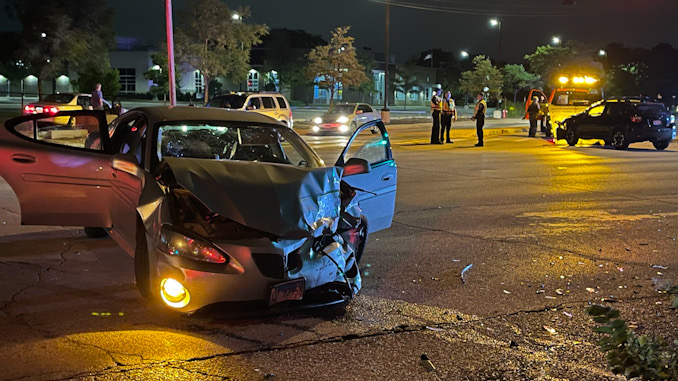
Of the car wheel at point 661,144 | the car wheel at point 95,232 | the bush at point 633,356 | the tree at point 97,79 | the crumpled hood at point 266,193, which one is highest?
the tree at point 97,79

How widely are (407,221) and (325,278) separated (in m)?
4.53

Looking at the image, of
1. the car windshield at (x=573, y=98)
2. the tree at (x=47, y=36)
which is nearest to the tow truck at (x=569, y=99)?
the car windshield at (x=573, y=98)

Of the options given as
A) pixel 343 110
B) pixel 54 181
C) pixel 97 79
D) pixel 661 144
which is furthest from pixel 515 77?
pixel 54 181

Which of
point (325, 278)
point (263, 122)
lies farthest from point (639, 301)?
point (263, 122)

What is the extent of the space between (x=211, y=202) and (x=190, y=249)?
409mm

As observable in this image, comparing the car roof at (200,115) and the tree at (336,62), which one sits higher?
the tree at (336,62)

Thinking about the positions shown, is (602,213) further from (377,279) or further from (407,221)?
(377,279)

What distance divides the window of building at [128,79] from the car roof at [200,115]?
75971mm

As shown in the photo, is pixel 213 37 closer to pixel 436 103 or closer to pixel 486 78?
pixel 436 103

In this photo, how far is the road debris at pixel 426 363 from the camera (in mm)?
4789

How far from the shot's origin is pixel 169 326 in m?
5.48

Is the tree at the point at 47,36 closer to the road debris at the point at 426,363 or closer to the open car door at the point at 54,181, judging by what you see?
the open car door at the point at 54,181

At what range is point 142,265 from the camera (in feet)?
19.3

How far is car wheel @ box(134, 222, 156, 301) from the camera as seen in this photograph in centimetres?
581
